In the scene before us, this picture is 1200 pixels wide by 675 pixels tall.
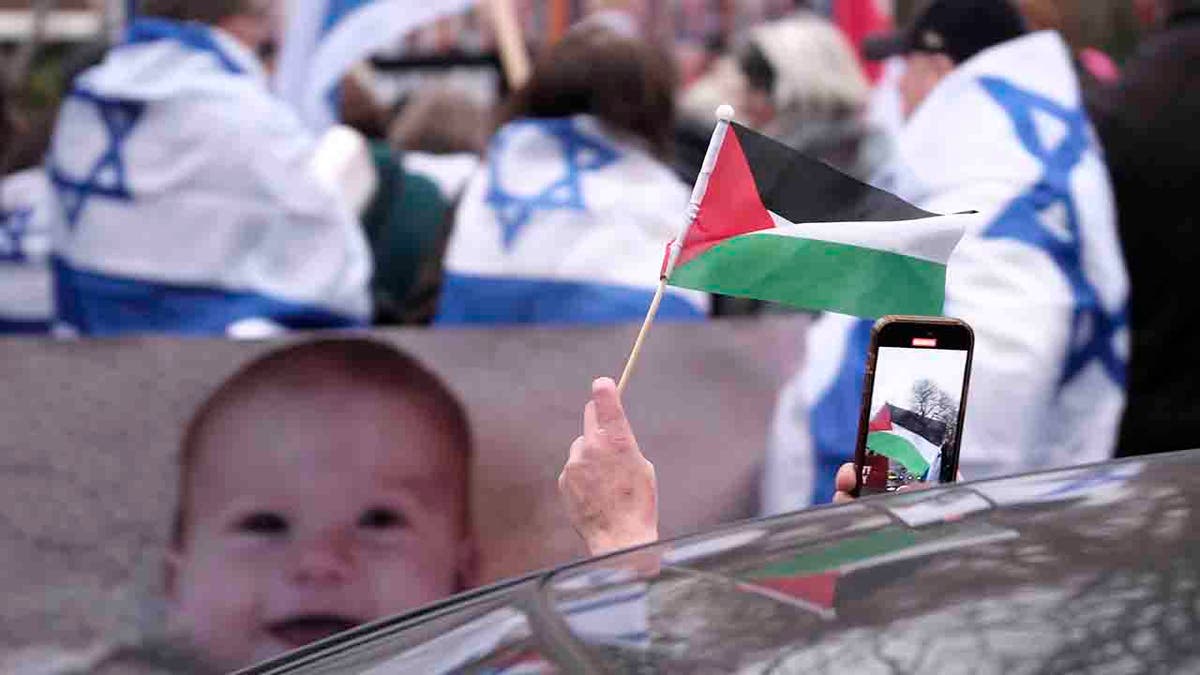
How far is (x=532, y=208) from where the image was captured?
4.98m

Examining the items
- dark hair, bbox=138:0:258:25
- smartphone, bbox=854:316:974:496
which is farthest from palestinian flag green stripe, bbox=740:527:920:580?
dark hair, bbox=138:0:258:25

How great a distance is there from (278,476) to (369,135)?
3.20m

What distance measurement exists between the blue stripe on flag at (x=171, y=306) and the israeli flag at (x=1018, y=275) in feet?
4.22

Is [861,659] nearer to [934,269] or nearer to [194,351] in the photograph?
[934,269]

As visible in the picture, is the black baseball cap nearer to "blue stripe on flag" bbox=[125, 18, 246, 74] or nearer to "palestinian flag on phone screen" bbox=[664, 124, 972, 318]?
"blue stripe on flag" bbox=[125, 18, 246, 74]

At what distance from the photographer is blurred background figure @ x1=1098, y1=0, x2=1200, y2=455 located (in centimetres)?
486

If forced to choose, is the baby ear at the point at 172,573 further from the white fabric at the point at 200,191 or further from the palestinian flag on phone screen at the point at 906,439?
the palestinian flag on phone screen at the point at 906,439

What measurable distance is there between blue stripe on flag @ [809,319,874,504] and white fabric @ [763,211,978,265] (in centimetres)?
164

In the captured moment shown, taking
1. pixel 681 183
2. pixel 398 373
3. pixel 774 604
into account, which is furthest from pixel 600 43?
pixel 774 604

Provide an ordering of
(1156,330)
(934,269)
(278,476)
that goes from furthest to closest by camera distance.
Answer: (1156,330), (278,476), (934,269)

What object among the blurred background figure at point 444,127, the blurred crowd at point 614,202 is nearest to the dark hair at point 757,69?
the blurred background figure at point 444,127

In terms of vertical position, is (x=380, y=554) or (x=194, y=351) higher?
(x=194, y=351)

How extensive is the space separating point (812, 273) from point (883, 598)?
28.8 inches

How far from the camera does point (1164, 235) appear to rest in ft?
15.9
